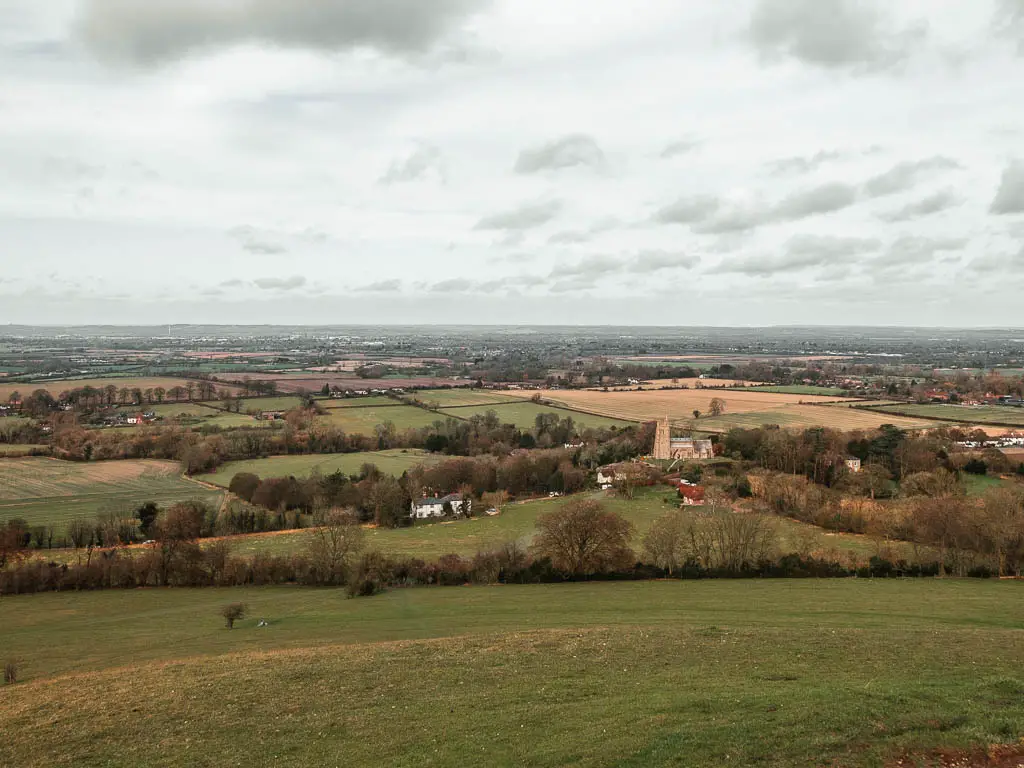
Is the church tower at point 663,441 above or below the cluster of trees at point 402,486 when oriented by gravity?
above

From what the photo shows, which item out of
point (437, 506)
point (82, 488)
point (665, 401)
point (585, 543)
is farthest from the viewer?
point (665, 401)

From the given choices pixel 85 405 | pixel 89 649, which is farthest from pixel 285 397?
pixel 89 649

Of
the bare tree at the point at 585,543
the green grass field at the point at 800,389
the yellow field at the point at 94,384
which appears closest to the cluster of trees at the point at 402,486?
the bare tree at the point at 585,543

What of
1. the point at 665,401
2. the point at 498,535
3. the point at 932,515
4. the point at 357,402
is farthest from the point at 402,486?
the point at 665,401

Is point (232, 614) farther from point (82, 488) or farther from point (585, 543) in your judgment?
point (82, 488)

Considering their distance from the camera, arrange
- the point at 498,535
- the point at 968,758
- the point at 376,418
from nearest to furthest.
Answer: the point at 968,758
the point at 498,535
the point at 376,418

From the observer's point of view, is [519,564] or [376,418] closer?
[519,564]

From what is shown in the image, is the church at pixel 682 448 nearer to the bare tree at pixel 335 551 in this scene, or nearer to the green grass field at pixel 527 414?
the green grass field at pixel 527 414
